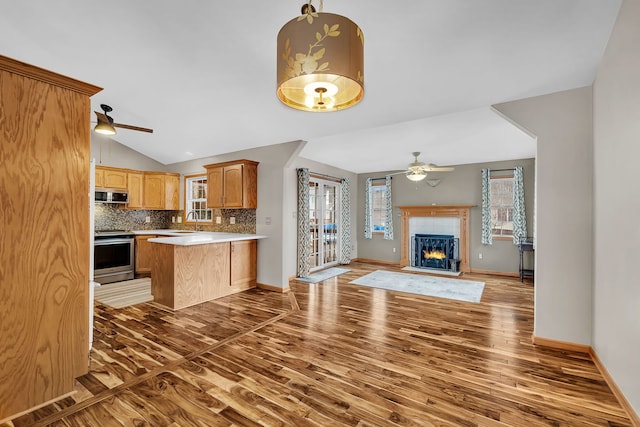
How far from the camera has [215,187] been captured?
520 centimetres

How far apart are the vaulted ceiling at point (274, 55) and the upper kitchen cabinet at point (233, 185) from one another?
68 cm

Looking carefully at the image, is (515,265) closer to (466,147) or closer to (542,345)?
(466,147)

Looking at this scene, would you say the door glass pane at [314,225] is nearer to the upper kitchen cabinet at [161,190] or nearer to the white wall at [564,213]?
the upper kitchen cabinet at [161,190]

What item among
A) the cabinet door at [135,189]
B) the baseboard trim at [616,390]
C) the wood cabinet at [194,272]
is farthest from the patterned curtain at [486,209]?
the cabinet door at [135,189]

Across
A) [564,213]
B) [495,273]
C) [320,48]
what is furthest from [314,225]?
[320,48]

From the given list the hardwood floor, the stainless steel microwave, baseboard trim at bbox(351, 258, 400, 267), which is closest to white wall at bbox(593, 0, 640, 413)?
the hardwood floor

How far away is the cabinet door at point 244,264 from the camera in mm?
4555

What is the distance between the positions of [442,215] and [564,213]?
401 cm

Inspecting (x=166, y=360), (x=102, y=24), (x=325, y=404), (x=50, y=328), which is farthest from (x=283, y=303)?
(x=102, y=24)

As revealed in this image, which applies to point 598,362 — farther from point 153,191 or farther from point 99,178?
point 99,178

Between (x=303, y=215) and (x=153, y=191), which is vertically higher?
(x=153, y=191)

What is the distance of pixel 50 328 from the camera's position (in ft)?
6.27

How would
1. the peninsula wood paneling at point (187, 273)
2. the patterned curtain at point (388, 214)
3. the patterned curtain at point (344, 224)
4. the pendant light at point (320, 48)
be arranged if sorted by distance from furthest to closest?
the patterned curtain at point (388, 214) → the patterned curtain at point (344, 224) → the peninsula wood paneling at point (187, 273) → the pendant light at point (320, 48)

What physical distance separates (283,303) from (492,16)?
3.82 meters
